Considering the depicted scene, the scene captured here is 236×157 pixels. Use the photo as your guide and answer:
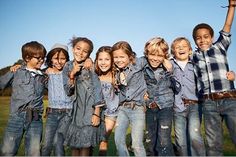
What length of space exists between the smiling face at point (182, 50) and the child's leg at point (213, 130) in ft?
3.80

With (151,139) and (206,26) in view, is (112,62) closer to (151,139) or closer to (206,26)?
(151,139)

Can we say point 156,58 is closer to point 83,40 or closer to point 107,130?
point 83,40

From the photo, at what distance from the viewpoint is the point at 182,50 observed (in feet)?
20.7

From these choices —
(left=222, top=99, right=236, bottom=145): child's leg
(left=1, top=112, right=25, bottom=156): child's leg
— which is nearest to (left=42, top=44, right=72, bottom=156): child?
(left=1, top=112, right=25, bottom=156): child's leg

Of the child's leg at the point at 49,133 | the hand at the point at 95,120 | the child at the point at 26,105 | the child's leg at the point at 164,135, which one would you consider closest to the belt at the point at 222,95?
the child's leg at the point at 164,135

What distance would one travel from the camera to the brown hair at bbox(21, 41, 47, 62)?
6.29m

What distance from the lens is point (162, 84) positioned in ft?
20.0

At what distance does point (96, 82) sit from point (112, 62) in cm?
72

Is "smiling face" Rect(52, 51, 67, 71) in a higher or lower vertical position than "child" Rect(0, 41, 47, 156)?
higher

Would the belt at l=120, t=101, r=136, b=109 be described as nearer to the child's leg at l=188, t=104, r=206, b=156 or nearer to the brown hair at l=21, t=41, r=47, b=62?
the child's leg at l=188, t=104, r=206, b=156

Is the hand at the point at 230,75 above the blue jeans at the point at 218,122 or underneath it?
above

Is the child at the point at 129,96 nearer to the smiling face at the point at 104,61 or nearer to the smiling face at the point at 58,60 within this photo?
the smiling face at the point at 104,61

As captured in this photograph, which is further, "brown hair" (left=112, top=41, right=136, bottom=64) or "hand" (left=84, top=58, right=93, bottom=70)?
"brown hair" (left=112, top=41, right=136, bottom=64)

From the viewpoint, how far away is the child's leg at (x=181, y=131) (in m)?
6.09
